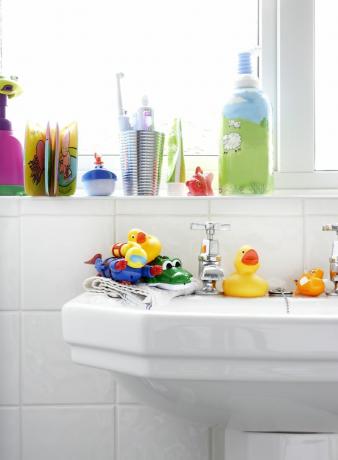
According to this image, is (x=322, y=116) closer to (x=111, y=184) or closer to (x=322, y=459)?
(x=111, y=184)

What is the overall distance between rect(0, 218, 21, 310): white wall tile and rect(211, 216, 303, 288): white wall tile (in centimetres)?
42

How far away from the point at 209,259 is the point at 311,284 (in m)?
0.20

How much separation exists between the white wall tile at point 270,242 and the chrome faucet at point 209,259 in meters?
0.08

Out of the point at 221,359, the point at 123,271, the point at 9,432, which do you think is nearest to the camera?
the point at 221,359

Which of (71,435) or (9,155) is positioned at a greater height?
(9,155)

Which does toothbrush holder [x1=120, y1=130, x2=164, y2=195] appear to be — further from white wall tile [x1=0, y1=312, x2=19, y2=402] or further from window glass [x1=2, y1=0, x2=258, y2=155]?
white wall tile [x1=0, y1=312, x2=19, y2=402]

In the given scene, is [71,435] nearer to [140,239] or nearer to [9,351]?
[9,351]

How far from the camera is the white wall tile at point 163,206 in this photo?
3.70 feet

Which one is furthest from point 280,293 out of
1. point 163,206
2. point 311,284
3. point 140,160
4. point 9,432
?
point 9,432

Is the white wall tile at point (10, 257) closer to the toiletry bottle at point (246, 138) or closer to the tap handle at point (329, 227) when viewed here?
the toiletry bottle at point (246, 138)

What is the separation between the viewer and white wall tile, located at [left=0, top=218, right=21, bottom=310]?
112 cm

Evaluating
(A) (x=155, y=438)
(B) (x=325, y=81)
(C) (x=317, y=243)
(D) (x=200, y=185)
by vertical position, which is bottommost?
(A) (x=155, y=438)

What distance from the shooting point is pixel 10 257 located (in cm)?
112

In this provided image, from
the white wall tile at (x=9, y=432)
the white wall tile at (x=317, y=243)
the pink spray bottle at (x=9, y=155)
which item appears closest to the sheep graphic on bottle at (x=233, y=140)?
the white wall tile at (x=317, y=243)
